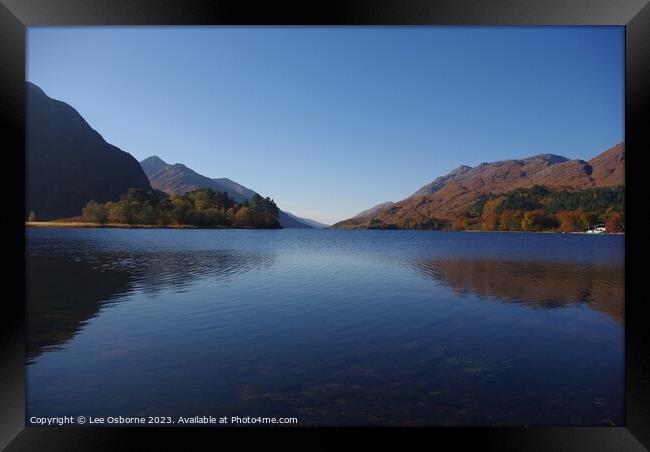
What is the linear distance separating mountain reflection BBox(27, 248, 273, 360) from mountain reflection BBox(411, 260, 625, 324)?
1599 centimetres

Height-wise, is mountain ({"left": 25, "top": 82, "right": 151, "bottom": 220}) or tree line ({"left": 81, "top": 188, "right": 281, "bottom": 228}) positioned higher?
mountain ({"left": 25, "top": 82, "right": 151, "bottom": 220})

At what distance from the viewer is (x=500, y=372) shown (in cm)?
751

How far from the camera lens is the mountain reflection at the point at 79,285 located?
10008mm

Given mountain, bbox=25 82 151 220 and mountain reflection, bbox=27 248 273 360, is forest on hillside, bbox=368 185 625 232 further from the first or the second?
mountain, bbox=25 82 151 220

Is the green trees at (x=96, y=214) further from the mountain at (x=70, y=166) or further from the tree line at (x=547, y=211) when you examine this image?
the tree line at (x=547, y=211)

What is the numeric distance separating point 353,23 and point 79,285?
65.3 feet

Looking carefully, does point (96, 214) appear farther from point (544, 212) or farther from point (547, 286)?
point (544, 212)

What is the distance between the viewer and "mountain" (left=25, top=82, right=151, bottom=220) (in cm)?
11256

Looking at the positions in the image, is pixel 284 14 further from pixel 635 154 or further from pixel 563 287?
pixel 563 287

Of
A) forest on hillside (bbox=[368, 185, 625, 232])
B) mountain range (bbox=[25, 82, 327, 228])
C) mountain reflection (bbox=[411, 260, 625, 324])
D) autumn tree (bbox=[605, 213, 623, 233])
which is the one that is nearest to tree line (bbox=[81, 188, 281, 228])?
mountain range (bbox=[25, 82, 327, 228])

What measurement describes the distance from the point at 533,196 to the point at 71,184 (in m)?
191

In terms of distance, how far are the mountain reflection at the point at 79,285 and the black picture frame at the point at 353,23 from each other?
210cm

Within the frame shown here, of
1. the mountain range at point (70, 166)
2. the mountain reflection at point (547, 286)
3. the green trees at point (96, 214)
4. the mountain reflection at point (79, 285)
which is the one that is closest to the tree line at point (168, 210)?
the green trees at point (96, 214)

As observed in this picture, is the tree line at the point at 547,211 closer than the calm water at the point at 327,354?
No
